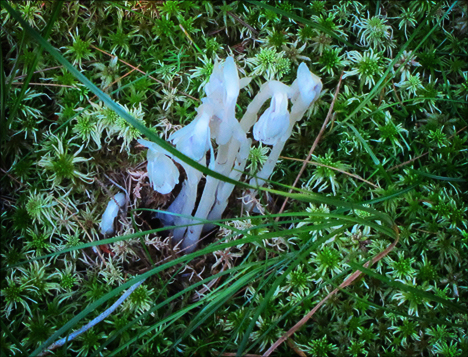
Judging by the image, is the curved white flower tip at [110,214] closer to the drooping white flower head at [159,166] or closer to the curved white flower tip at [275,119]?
the drooping white flower head at [159,166]

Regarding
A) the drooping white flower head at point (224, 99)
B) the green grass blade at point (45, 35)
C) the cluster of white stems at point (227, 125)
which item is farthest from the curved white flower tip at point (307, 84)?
the green grass blade at point (45, 35)

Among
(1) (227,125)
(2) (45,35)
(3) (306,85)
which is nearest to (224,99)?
(1) (227,125)

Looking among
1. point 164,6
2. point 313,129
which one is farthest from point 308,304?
point 164,6

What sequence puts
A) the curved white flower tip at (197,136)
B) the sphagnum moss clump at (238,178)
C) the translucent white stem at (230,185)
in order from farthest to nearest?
the sphagnum moss clump at (238,178) → the translucent white stem at (230,185) → the curved white flower tip at (197,136)

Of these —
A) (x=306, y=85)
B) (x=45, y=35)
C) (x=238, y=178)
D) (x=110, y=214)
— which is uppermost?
(x=306, y=85)

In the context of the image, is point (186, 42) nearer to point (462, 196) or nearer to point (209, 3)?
point (209, 3)

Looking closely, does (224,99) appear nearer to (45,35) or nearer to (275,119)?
(275,119)

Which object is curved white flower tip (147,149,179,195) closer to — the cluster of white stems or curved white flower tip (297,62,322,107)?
the cluster of white stems
